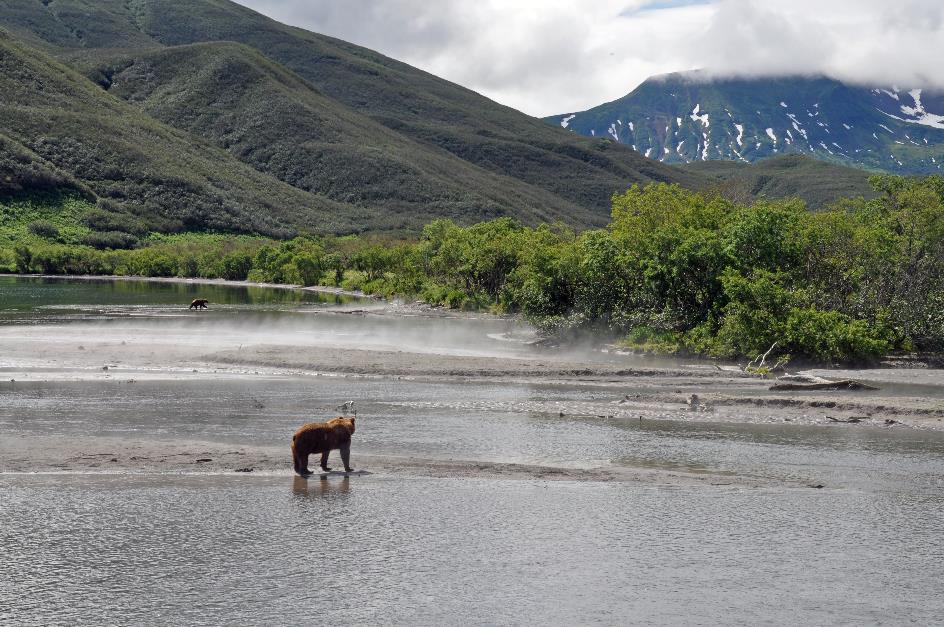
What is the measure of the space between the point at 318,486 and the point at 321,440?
1.13m

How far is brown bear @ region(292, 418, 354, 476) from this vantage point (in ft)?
70.2

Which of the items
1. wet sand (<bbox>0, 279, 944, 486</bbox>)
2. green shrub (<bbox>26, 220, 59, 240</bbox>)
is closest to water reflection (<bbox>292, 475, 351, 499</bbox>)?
wet sand (<bbox>0, 279, 944, 486</bbox>)

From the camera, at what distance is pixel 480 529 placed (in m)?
18.8

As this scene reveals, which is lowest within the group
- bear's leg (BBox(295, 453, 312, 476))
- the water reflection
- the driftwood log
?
the water reflection

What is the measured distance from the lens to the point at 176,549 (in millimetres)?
17344

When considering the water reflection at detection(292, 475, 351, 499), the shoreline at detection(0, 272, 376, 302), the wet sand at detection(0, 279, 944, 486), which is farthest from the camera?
the shoreline at detection(0, 272, 376, 302)

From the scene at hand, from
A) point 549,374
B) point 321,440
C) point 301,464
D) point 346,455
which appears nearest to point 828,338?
point 549,374

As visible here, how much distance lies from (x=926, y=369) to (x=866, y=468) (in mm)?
23169

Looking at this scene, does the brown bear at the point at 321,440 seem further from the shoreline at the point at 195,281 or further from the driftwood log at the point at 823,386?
the shoreline at the point at 195,281

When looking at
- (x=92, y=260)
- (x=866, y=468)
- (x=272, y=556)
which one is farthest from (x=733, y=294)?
(x=92, y=260)

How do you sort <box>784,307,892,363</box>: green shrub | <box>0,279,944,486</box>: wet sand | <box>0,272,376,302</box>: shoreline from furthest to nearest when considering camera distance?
<box>0,272,376,302</box>: shoreline < <box>784,307,892,363</box>: green shrub < <box>0,279,944,486</box>: wet sand

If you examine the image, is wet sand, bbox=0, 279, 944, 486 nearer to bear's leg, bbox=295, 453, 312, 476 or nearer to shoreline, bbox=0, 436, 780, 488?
shoreline, bbox=0, 436, 780, 488

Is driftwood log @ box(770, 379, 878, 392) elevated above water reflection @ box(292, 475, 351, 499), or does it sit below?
above

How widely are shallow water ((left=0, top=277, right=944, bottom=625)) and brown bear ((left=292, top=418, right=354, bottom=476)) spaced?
594mm
